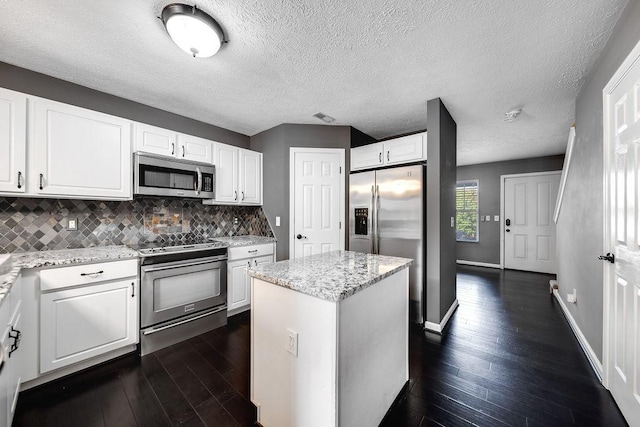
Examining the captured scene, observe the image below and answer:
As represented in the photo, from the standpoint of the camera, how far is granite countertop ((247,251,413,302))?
1.18 meters

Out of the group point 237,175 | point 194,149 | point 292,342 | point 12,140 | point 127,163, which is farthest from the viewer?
point 237,175

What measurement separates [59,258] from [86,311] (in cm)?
45

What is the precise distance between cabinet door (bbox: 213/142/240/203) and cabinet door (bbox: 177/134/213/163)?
3.5 inches

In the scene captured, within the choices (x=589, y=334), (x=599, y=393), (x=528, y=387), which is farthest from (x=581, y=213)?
(x=528, y=387)

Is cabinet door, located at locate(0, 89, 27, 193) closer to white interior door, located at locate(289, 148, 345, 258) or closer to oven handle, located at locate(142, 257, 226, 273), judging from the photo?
oven handle, located at locate(142, 257, 226, 273)

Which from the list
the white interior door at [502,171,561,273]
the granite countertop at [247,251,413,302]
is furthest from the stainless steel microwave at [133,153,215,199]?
the white interior door at [502,171,561,273]

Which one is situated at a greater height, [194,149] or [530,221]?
[194,149]

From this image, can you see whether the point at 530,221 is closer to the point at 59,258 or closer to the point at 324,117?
the point at 324,117

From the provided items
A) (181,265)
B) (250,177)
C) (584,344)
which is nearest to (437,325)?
(584,344)

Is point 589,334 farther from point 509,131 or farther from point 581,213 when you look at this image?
point 509,131

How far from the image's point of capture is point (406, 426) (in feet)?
4.85

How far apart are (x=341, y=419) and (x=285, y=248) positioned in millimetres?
2349

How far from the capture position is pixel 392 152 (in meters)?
3.07

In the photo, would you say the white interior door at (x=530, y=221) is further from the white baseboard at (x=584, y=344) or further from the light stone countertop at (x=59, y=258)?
the light stone countertop at (x=59, y=258)
